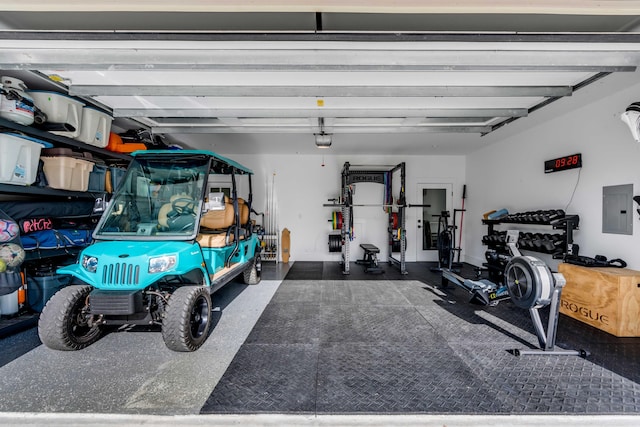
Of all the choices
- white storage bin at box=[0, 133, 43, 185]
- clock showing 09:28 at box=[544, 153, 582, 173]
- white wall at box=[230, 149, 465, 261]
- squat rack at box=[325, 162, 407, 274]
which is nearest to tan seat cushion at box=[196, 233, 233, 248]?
white storage bin at box=[0, 133, 43, 185]

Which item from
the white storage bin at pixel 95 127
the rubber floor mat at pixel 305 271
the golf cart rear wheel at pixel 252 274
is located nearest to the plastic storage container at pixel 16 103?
the white storage bin at pixel 95 127

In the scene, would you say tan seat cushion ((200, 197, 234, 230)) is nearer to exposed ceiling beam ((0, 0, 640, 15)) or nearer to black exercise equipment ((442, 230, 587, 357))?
exposed ceiling beam ((0, 0, 640, 15))

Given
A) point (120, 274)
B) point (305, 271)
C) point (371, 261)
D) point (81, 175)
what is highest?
point (81, 175)

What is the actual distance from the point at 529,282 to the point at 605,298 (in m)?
1.21

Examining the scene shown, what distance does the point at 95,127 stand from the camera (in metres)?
3.76

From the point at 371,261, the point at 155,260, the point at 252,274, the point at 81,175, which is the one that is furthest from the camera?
the point at 371,261

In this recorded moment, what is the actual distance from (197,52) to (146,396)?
2.75 m

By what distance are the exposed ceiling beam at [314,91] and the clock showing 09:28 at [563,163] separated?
139 cm

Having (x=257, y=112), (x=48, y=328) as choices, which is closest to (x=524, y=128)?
(x=257, y=112)

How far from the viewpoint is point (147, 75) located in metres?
2.82

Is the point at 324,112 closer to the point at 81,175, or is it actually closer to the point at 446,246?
the point at 81,175

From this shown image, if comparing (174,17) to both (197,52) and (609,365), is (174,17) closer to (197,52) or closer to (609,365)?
(197,52)

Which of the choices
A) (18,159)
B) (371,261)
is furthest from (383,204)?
(18,159)

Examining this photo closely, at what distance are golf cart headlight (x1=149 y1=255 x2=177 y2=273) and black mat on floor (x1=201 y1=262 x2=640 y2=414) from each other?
1.05 metres
